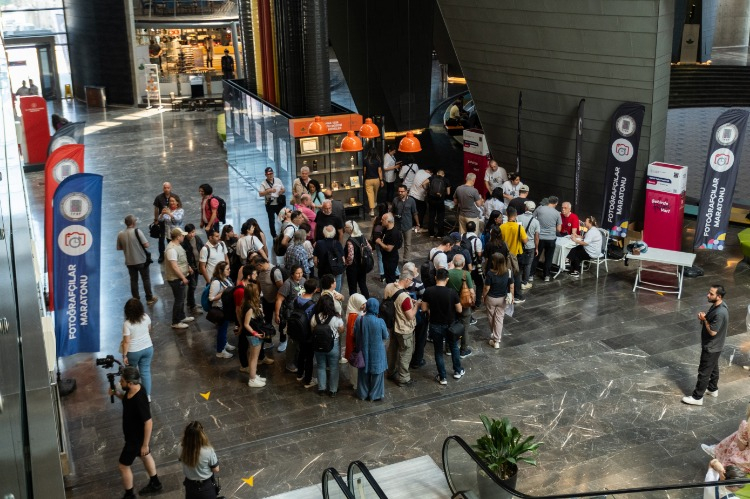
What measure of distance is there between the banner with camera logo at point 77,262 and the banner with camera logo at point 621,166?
7.84m

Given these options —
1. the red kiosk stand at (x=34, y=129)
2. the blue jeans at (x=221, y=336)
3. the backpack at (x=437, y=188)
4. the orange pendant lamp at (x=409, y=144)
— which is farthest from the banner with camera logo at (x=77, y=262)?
the red kiosk stand at (x=34, y=129)

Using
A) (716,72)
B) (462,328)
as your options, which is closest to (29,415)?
(462,328)

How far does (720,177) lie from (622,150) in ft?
4.80

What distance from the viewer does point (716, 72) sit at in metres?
25.6

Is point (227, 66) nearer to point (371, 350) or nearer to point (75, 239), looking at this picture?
point (75, 239)

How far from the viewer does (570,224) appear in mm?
12555

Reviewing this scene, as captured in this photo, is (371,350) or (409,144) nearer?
(371,350)

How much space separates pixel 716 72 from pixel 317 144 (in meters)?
16.0

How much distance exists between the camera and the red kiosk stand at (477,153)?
1568 centimetres

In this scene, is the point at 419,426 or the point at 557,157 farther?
the point at 557,157

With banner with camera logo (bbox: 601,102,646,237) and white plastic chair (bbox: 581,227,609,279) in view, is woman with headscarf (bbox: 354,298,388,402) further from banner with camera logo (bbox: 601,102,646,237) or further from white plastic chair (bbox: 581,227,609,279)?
banner with camera logo (bbox: 601,102,646,237)

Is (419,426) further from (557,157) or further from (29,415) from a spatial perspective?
(557,157)

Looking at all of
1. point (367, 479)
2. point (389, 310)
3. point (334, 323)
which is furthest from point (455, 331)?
point (367, 479)

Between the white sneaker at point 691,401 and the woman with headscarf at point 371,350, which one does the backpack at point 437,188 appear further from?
the white sneaker at point 691,401
